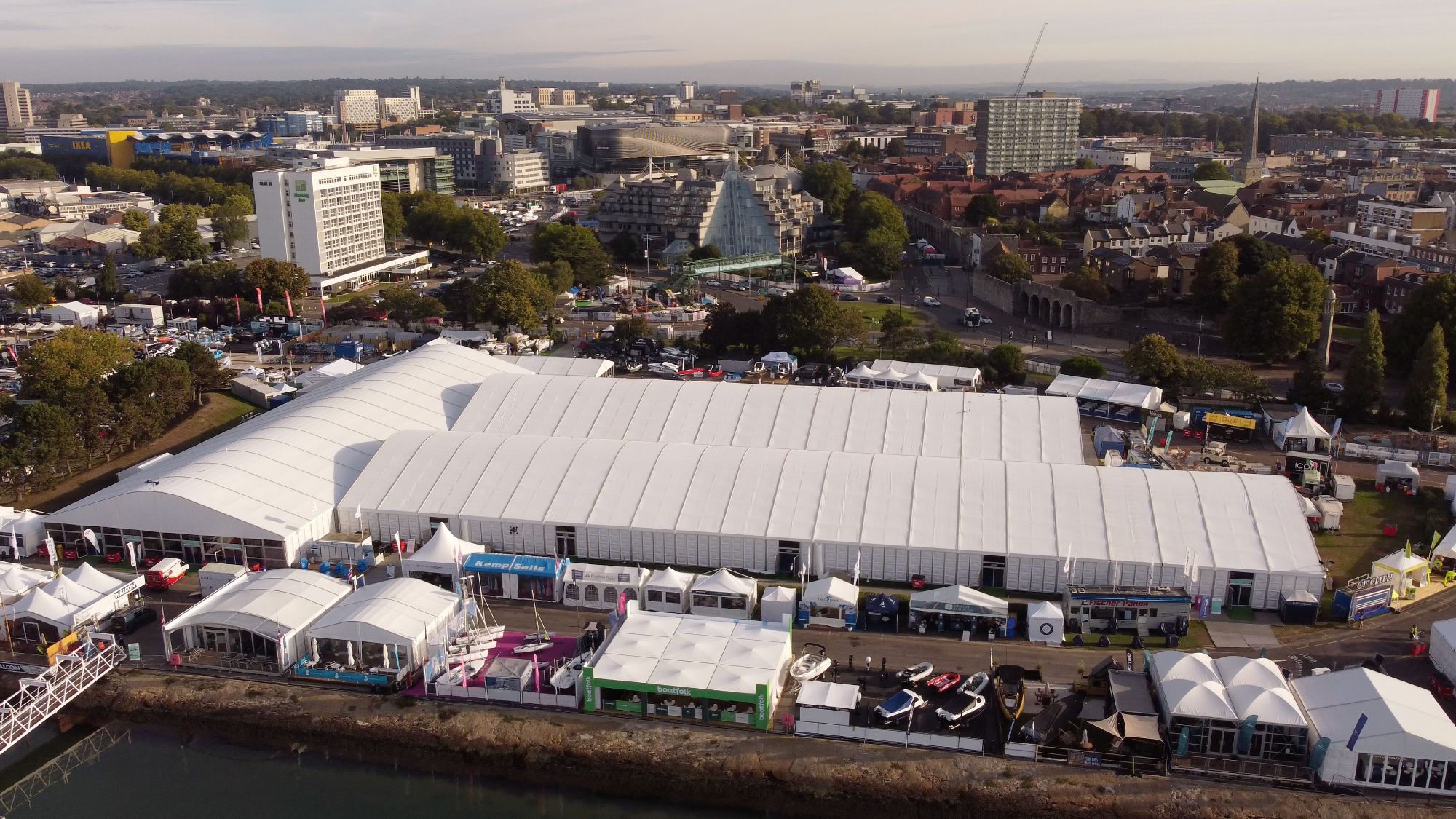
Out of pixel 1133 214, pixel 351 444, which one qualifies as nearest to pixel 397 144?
pixel 1133 214

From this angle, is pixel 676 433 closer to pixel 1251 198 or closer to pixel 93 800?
pixel 93 800

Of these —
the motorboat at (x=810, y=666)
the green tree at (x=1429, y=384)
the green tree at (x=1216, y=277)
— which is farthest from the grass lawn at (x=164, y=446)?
the green tree at (x=1216, y=277)

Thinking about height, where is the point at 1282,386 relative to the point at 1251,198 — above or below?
below

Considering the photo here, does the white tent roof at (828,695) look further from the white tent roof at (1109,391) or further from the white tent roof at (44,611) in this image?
the white tent roof at (1109,391)

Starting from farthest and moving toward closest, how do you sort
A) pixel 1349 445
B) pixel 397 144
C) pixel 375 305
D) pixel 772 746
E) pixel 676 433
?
1. pixel 397 144
2. pixel 375 305
3. pixel 1349 445
4. pixel 676 433
5. pixel 772 746

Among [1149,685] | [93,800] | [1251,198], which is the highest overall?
[1251,198]

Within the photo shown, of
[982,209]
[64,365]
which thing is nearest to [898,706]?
[64,365]

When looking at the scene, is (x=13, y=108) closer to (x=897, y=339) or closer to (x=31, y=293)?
(x=31, y=293)
